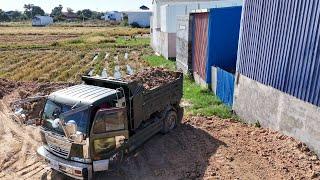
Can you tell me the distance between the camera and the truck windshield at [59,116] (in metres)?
8.28

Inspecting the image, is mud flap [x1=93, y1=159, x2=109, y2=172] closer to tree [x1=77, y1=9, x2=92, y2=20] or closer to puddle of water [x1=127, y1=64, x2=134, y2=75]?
puddle of water [x1=127, y1=64, x2=134, y2=75]

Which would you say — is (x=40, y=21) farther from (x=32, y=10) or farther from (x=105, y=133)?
(x=105, y=133)

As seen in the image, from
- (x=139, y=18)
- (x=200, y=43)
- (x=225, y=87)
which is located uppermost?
(x=200, y=43)

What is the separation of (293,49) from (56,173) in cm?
742

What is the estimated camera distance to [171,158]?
1022 cm

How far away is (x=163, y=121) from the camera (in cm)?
1152

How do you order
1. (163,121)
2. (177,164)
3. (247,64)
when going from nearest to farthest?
(177,164) < (163,121) < (247,64)

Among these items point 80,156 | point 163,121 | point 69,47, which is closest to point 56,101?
point 80,156

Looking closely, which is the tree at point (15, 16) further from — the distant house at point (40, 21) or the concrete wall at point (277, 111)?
the concrete wall at point (277, 111)

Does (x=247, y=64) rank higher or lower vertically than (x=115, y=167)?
higher

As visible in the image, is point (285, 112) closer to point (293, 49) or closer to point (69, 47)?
point (293, 49)

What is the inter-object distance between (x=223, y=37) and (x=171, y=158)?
8607 millimetres

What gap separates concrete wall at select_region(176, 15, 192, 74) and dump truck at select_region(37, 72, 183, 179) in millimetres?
11597

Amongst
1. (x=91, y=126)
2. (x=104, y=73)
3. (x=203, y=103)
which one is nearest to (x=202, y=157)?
(x=91, y=126)
